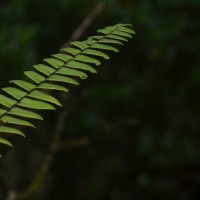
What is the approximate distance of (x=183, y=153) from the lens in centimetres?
460

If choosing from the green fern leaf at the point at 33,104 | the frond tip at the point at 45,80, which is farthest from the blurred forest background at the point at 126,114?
the green fern leaf at the point at 33,104

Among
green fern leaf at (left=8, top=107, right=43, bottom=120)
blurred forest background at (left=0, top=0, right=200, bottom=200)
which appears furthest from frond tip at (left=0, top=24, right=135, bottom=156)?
blurred forest background at (left=0, top=0, right=200, bottom=200)

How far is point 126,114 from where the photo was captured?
4785 mm

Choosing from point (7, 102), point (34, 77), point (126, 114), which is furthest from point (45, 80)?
point (126, 114)

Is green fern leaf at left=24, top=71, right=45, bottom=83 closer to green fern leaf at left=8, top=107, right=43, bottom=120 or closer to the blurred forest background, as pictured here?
green fern leaf at left=8, top=107, right=43, bottom=120

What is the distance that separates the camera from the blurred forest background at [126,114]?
413 cm

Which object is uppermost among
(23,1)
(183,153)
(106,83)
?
(23,1)

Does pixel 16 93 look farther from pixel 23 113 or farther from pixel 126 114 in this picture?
pixel 126 114

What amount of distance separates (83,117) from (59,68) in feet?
8.73

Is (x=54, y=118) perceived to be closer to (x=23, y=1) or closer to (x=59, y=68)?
(x=23, y=1)

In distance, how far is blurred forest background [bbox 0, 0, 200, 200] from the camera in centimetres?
413

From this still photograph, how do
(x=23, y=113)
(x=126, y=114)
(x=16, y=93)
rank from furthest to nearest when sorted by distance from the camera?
1. (x=126, y=114)
2. (x=16, y=93)
3. (x=23, y=113)

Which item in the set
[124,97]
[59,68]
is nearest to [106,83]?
[124,97]

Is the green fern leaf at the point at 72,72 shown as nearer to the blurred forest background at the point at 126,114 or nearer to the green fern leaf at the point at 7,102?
the green fern leaf at the point at 7,102
